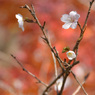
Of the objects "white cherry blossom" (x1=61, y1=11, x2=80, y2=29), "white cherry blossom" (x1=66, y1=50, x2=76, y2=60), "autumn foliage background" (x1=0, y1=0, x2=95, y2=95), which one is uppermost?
"autumn foliage background" (x1=0, y1=0, x2=95, y2=95)

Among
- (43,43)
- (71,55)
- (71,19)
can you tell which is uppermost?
(43,43)

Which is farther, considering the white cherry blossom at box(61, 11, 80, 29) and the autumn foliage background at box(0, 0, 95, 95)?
the autumn foliage background at box(0, 0, 95, 95)

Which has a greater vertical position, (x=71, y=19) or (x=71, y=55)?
(x=71, y=19)

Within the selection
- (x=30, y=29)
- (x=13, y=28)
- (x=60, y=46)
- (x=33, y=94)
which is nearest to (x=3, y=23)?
(x=13, y=28)

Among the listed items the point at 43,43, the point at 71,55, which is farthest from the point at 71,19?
the point at 43,43

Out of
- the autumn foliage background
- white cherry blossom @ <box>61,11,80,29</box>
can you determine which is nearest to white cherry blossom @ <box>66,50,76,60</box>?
white cherry blossom @ <box>61,11,80,29</box>

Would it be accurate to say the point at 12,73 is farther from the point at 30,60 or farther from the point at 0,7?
the point at 0,7

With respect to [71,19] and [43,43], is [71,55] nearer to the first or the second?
[71,19]

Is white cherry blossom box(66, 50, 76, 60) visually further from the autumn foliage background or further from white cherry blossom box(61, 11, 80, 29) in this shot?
the autumn foliage background

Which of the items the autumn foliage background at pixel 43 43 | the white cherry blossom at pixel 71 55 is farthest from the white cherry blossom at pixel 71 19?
the autumn foliage background at pixel 43 43

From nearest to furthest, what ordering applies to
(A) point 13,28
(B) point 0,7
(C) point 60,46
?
(C) point 60,46 → (B) point 0,7 → (A) point 13,28

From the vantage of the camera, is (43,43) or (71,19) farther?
(43,43)
